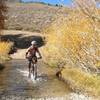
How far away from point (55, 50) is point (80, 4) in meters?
24.0

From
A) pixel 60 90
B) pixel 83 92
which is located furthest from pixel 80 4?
pixel 60 90

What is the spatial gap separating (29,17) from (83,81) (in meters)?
71.6

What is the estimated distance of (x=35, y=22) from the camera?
94.3m

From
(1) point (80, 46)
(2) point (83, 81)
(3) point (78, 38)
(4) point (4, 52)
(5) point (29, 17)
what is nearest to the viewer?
→ (2) point (83, 81)

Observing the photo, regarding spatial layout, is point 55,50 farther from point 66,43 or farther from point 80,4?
point 80,4

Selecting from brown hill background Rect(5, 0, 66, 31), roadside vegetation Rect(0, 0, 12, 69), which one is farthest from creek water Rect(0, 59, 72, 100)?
brown hill background Rect(5, 0, 66, 31)

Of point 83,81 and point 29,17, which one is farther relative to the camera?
point 29,17

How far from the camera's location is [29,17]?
9844cm

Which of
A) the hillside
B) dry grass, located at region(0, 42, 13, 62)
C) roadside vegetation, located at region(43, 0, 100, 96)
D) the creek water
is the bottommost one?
the hillside

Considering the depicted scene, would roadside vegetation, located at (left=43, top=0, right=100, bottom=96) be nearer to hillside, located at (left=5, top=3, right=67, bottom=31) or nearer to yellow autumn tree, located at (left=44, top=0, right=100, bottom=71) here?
yellow autumn tree, located at (left=44, top=0, right=100, bottom=71)

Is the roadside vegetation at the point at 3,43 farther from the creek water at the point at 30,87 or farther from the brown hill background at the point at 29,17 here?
the brown hill background at the point at 29,17

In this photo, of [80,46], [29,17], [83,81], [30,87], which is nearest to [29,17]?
[29,17]

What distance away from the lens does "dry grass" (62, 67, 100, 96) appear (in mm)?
24375

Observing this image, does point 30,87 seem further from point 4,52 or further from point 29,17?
point 29,17
